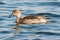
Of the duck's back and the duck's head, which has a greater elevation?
the duck's head

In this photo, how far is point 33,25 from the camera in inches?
563

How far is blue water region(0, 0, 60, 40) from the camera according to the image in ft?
40.6

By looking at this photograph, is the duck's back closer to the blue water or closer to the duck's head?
the blue water

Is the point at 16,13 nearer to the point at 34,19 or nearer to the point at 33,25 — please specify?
the point at 34,19

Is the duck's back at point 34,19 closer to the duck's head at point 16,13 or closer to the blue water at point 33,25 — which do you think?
the blue water at point 33,25

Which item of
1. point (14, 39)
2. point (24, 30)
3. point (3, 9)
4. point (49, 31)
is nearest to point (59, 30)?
point (49, 31)

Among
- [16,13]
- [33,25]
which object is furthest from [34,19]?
[16,13]

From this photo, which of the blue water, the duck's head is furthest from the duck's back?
the duck's head

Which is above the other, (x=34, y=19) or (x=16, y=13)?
(x=16, y=13)

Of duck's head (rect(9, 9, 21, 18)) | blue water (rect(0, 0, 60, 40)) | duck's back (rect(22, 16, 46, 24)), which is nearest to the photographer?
blue water (rect(0, 0, 60, 40))

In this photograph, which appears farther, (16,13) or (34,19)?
(16,13)

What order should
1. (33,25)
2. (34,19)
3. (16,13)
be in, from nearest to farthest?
(33,25) < (34,19) < (16,13)

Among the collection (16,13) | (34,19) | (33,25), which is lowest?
(33,25)

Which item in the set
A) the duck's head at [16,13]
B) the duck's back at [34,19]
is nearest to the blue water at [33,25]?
the duck's head at [16,13]
